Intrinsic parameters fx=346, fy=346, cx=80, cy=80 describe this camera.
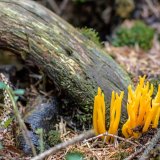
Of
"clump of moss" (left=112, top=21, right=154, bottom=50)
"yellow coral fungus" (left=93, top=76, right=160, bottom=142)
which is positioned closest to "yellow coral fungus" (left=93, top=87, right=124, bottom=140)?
"yellow coral fungus" (left=93, top=76, right=160, bottom=142)

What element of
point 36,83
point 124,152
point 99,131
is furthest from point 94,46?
point 124,152

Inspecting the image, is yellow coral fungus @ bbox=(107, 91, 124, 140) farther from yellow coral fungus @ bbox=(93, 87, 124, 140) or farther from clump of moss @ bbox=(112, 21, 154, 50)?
clump of moss @ bbox=(112, 21, 154, 50)

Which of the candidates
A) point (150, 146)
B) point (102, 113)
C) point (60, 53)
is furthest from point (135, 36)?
point (150, 146)

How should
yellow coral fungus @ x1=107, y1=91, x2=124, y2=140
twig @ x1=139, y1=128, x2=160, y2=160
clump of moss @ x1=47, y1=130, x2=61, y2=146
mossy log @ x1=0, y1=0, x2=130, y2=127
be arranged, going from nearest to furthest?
twig @ x1=139, y1=128, x2=160, y2=160, yellow coral fungus @ x1=107, y1=91, x2=124, y2=140, clump of moss @ x1=47, y1=130, x2=61, y2=146, mossy log @ x1=0, y1=0, x2=130, y2=127

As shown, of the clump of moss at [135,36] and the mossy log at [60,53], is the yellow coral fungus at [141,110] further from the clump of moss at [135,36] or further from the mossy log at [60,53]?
the clump of moss at [135,36]


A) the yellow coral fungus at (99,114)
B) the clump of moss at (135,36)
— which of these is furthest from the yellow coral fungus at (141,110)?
the clump of moss at (135,36)

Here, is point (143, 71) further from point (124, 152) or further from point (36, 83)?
point (124, 152)
